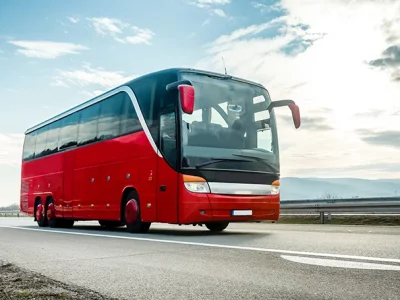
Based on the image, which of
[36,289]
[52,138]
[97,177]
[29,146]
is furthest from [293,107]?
[29,146]

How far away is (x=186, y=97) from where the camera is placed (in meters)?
10.0

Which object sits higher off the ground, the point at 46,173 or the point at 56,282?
the point at 46,173

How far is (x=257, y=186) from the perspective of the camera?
11.2 meters

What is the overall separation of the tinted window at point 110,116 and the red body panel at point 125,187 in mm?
253

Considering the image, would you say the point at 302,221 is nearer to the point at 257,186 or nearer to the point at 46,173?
the point at 257,186

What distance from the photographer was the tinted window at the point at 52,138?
18078 mm

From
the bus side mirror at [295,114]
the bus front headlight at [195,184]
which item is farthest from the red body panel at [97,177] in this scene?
the bus side mirror at [295,114]

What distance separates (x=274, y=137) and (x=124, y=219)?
426 centimetres

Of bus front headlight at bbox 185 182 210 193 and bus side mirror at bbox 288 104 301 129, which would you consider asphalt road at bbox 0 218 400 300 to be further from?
bus side mirror at bbox 288 104 301 129

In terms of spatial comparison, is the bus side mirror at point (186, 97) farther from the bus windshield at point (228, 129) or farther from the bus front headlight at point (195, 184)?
the bus front headlight at point (195, 184)

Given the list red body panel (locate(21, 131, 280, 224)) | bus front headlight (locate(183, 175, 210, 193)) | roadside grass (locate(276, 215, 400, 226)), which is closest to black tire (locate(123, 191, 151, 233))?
red body panel (locate(21, 131, 280, 224))

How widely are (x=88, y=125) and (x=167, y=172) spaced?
539cm

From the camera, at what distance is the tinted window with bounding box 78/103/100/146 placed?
590 inches

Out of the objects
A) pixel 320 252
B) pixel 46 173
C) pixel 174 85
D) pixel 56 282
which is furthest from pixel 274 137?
pixel 46 173
